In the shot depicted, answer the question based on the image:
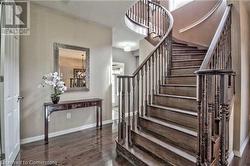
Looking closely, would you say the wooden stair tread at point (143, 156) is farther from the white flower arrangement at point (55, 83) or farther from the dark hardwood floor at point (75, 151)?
the white flower arrangement at point (55, 83)

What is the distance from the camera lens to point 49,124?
365 centimetres

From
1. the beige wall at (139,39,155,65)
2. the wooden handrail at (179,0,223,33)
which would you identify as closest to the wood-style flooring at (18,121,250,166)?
the beige wall at (139,39,155,65)

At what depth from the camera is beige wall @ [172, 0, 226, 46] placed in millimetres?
4203

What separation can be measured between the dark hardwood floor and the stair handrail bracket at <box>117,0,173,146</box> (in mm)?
370

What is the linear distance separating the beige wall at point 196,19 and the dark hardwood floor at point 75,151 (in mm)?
3248

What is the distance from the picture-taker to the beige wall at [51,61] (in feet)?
11.0

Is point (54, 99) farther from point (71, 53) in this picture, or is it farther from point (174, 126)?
point (174, 126)

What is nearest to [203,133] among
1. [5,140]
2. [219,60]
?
[219,60]

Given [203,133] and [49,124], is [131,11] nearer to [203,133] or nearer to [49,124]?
[49,124]

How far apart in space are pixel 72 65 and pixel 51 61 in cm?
51

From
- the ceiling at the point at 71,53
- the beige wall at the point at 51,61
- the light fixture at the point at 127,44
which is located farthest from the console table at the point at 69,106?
the light fixture at the point at 127,44

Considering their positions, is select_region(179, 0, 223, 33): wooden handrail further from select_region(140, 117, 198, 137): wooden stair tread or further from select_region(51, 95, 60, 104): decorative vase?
select_region(51, 95, 60, 104): decorative vase

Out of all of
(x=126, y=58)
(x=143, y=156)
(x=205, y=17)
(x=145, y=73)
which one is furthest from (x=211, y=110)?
(x=126, y=58)

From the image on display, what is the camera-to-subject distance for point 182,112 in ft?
8.13
